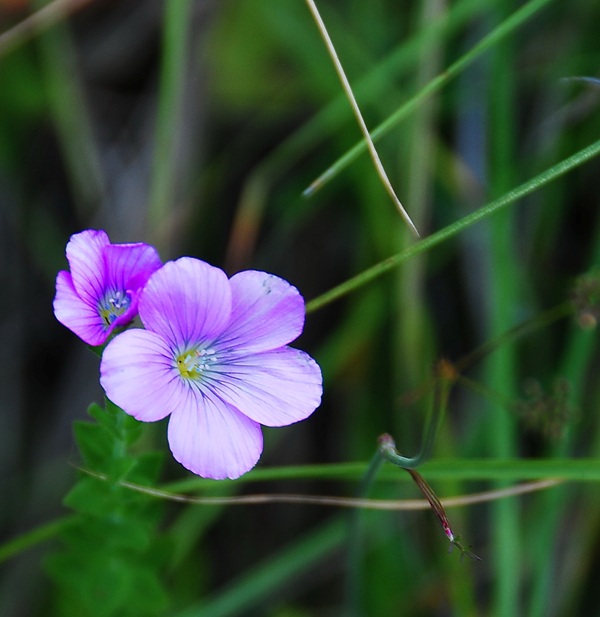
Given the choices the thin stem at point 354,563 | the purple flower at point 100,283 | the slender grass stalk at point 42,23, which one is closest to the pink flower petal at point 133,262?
the purple flower at point 100,283

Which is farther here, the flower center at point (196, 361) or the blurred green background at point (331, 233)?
the blurred green background at point (331, 233)

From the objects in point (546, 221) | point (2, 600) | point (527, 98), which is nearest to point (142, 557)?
point (2, 600)

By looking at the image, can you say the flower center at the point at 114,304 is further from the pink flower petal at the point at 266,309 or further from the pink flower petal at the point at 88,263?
the pink flower petal at the point at 266,309

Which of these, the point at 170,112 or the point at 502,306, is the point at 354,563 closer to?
the point at 502,306

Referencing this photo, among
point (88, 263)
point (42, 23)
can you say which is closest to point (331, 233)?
point (42, 23)

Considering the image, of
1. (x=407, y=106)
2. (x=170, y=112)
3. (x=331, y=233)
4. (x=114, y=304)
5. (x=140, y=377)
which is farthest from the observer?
(x=331, y=233)

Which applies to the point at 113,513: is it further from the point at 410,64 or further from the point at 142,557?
the point at 410,64
